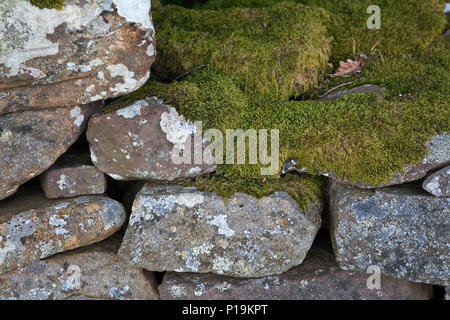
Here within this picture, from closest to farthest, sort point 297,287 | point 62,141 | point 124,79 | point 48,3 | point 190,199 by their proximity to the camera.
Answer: point 48,3 < point 124,79 < point 62,141 < point 190,199 < point 297,287

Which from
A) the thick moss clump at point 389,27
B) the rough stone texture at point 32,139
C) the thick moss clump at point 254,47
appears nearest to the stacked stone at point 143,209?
the rough stone texture at point 32,139

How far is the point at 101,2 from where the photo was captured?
2.43m

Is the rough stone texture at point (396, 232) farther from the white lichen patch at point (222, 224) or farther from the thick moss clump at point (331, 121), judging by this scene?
the white lichen patch at point (222, 224)

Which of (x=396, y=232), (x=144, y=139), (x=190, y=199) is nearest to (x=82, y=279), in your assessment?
(x=190, y=199)

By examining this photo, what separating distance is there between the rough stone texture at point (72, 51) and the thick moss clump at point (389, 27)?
163 centimetres

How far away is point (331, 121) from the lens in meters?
2.77

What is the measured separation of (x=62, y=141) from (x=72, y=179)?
28 centimetres

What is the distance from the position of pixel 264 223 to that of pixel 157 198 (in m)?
0.72

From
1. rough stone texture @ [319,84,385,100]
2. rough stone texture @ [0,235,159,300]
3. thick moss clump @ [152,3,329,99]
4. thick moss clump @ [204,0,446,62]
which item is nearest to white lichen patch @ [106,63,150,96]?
thick moss clump @ [152,3,329,99]

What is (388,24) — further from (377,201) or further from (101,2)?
(101,2)

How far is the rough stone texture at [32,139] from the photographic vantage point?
266 centimetres

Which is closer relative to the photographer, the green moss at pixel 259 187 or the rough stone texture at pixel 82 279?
the green moss at pixel 259 187

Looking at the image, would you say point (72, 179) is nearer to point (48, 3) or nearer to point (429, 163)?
point (48, 3)

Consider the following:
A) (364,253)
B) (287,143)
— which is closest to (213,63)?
(287,143)
